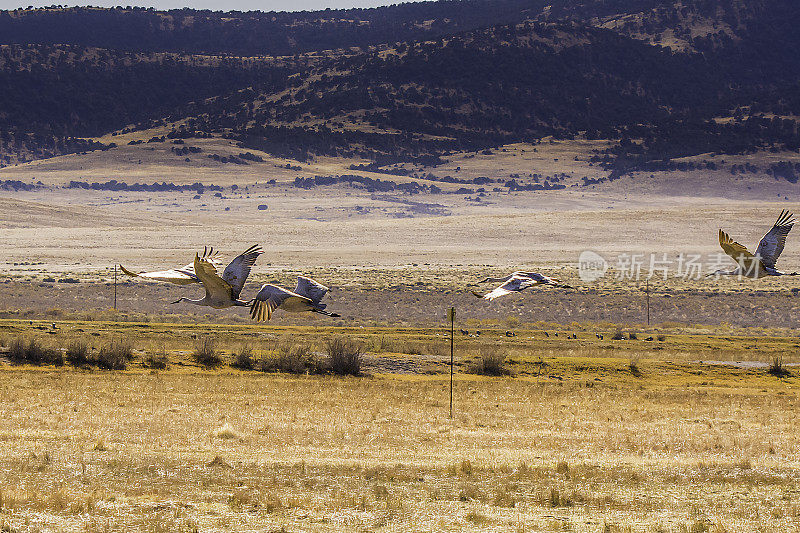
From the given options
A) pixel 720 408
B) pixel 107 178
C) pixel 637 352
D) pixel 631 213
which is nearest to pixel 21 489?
pixel 720 408

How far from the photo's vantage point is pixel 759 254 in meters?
19.0

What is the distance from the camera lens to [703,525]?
593 inches

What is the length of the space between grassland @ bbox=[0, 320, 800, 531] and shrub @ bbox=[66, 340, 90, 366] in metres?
1.10

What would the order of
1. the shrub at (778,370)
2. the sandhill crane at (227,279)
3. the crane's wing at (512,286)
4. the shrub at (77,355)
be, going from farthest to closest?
the shrub at (778,370), the shrub at (77,355), the crane's wing at (512,286), the sandhill crane at (227,279)

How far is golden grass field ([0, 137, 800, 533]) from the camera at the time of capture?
16.0 m

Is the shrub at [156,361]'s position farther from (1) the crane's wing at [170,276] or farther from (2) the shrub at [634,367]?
(1) the crane's wing at [170,276]

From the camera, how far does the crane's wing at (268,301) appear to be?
1232 centimetres

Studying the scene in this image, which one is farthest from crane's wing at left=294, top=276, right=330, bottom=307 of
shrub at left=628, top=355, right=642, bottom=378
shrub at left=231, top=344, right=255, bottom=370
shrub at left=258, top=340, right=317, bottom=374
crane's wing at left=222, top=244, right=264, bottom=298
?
shrub at left=628, top=355, right=642, bottom=378

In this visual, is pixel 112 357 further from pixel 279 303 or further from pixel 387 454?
pixel 279 303

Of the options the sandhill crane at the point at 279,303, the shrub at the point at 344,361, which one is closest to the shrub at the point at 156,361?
the shrub at the point at 344,361

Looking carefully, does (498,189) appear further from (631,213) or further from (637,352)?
(637,352)

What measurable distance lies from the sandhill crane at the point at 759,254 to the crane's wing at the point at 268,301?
7.14 meters

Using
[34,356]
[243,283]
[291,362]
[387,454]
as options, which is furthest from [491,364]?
[243,283]

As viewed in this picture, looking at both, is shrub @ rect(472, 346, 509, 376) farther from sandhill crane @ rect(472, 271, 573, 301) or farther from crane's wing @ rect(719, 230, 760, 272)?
sandhill crane @ rect(472, 271, 573, 301)
